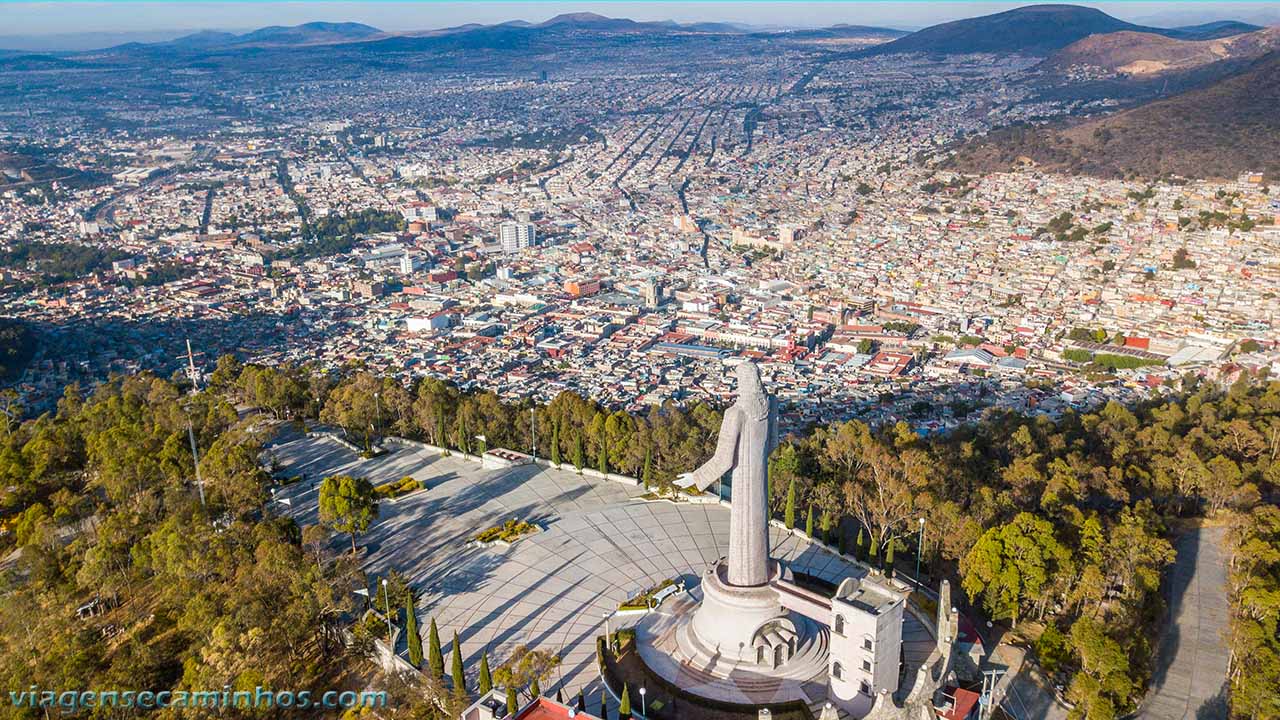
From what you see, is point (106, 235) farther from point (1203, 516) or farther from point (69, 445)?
point (1203, 516)

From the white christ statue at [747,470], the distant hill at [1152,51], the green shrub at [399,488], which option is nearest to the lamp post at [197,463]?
the green shrub at [399,488]

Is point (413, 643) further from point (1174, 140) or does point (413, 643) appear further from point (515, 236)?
point (1174, 140)

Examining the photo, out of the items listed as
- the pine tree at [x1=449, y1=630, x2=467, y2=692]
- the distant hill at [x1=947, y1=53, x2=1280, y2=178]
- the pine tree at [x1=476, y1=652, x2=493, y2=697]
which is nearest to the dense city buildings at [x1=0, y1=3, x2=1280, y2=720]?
the pine tree at [x1=449, y1=630, x2=467, y2=692]

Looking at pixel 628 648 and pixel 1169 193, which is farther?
pixel 1169 193

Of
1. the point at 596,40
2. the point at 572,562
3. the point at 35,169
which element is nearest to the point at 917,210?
the point at 572,562

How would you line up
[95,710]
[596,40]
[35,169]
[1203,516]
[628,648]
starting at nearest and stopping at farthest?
[95,710] → [628,648] → [1203,516] → [35,169] → [596,40]

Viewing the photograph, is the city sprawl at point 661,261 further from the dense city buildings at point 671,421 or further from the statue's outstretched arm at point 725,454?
the statue's outstretched arm at point 725,454

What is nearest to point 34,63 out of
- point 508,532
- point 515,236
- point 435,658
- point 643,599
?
point 515,236
